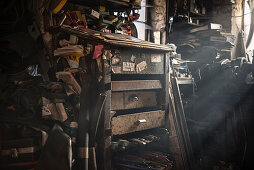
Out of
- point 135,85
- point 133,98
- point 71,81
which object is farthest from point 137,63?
point 71,81

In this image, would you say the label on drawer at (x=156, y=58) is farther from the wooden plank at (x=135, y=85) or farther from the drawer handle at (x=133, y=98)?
the drawer handle at (x=133, y=98)

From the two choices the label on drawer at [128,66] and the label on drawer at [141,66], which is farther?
the label on drawer at [141,66]

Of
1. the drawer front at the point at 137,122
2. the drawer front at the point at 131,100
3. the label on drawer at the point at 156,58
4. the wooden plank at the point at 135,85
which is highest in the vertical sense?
the label on drawer at the point at 156,58

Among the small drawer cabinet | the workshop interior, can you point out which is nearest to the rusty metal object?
the workshop interior

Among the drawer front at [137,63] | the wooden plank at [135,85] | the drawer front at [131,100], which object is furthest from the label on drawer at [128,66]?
the drawer front at [131,100]

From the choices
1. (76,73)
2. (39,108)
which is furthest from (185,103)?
(39,108)

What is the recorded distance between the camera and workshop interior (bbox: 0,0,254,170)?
6.75 feet

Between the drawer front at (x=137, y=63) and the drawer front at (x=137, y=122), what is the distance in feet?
1.59

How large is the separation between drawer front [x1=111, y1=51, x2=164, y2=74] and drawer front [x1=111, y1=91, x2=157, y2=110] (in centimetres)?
25

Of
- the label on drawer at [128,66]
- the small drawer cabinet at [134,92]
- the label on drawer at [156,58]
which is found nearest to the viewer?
the small drawer cabinet at [134,92]

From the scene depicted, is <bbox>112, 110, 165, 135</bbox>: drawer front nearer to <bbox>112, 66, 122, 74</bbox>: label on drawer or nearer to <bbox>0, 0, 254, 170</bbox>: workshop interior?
<bbox>0, 0, 254, 170</bbox>: workshop interior

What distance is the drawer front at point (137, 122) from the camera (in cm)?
228

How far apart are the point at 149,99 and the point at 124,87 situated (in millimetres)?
482

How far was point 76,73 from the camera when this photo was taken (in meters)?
2.28
